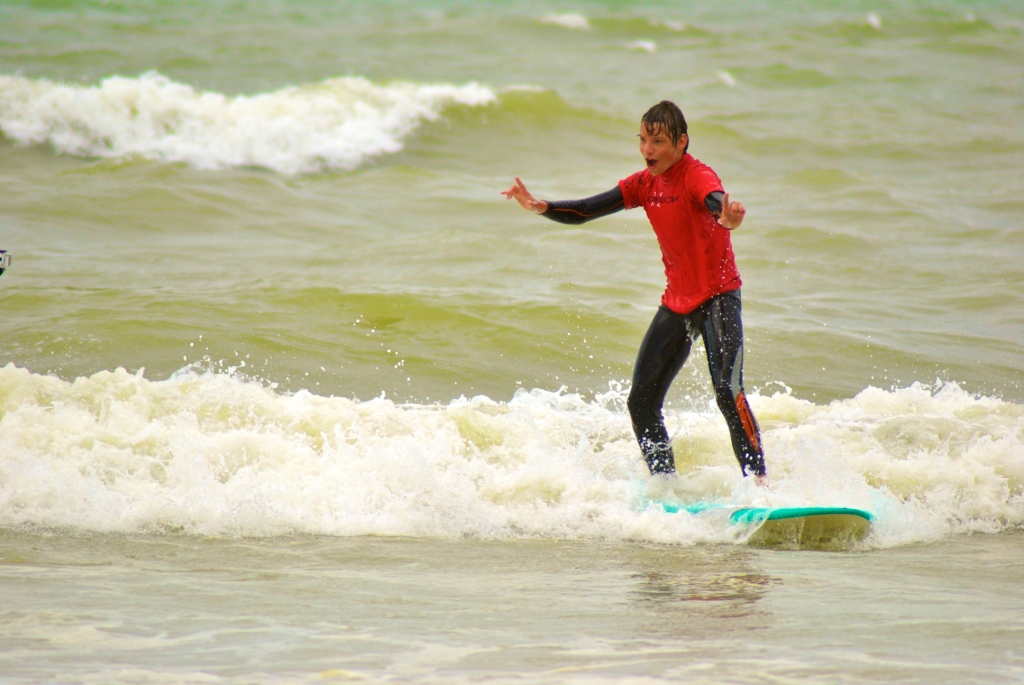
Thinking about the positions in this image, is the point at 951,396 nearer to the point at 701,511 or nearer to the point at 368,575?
the point at 701,511

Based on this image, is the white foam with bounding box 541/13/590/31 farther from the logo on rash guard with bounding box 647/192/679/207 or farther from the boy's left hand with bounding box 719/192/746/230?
the boy's left hand with bounding box 719/192/746/230

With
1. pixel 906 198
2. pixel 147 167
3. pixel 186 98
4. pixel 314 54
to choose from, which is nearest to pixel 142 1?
pixel 314 54

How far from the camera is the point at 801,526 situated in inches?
186

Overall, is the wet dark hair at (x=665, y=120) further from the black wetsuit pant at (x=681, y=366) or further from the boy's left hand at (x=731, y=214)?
the black wetsuit pant at (x=681, y=366)

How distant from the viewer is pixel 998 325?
29.8ft

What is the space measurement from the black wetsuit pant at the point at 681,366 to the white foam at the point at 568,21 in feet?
63.3

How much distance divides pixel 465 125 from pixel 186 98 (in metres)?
4.14

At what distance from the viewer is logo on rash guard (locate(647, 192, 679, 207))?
16.0 feet

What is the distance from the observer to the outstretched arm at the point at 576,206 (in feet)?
16.7

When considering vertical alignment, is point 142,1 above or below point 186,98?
above

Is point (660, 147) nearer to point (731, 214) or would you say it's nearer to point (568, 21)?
point (731, 214)

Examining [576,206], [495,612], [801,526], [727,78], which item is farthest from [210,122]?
[495,612]

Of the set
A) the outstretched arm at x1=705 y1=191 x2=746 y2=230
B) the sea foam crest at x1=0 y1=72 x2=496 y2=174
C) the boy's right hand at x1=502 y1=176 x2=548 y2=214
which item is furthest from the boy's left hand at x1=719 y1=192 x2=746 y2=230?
the sea foam crest at x1=0 y1=72 x2=496 y2=174

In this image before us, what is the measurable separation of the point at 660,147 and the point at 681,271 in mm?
571
